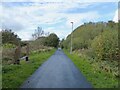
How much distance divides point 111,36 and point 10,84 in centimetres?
1060

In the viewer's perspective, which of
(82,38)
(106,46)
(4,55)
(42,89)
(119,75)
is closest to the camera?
(42,89)

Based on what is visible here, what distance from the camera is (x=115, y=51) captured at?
712 inches

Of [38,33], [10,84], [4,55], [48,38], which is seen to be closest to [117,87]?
[10,84]

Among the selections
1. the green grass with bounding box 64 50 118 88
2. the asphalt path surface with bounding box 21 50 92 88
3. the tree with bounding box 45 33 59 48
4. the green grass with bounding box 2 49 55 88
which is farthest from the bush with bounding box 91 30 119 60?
the tree with bounding box 45 33 59 48

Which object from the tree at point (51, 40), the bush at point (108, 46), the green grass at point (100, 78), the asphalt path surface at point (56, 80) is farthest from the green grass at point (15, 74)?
the tree at point (51, 40)

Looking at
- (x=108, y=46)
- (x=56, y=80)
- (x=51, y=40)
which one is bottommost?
(x=56, y=80)

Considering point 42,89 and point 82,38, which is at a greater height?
point 82,38

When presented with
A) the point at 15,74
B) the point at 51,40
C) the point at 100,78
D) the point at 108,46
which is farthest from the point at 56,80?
the point at 51,40

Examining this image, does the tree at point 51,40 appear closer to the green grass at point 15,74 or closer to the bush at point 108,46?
the bush at point 108,46

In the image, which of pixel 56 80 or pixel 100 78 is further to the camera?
pixel 100 78

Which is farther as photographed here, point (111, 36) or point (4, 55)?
point (4, 55)

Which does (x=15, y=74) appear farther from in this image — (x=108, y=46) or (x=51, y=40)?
(x=51, y=40)

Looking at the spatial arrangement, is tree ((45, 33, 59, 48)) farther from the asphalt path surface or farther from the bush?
the asphalt path surface

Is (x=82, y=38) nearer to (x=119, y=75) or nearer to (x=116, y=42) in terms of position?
(x=116, y=42)
